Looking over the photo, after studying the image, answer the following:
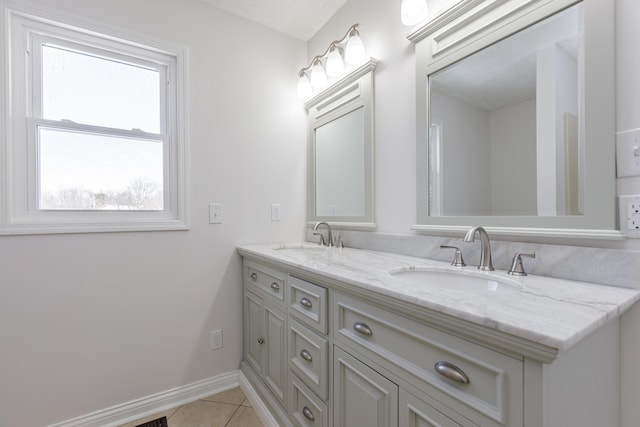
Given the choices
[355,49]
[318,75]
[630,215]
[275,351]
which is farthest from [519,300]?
[318,75]

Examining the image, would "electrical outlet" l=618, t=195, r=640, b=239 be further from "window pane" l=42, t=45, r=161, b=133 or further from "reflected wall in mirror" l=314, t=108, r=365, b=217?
"window pane" l=42, t=45, r=161, b=133

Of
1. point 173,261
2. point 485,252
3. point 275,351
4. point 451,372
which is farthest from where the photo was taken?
point 173,261

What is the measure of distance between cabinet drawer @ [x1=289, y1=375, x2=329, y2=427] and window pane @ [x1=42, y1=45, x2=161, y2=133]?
1.60m

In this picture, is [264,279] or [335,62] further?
[335,62]

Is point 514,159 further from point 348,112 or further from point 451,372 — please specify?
point 348,112

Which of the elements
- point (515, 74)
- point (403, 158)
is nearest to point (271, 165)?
point (403, 158)

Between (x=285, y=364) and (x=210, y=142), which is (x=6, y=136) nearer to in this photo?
(x=210, y=142)

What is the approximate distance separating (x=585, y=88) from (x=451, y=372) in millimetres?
899

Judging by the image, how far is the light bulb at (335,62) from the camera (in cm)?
176

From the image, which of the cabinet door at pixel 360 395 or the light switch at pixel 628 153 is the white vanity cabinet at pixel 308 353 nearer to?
the cabinet door at pixel 360 395

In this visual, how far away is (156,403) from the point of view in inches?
63.8

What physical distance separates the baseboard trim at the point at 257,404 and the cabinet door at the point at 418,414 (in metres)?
0.88

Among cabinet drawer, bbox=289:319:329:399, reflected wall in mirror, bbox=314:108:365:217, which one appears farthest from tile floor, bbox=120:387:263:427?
reflected wall in mirror, bbox=314:108:365:217

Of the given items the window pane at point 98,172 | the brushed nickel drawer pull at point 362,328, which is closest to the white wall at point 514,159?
the brushed nickel drawer pull at point 362,328
